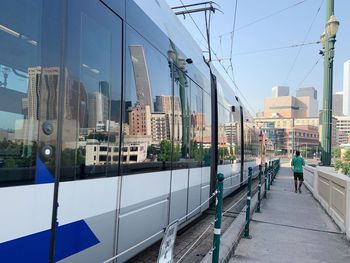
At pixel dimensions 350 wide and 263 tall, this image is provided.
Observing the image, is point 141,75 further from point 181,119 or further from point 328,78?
point 328,78

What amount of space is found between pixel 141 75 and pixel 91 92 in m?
1.32

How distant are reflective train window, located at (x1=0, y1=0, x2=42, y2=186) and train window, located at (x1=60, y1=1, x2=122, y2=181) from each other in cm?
35

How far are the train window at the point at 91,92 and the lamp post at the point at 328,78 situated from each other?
14232 mm

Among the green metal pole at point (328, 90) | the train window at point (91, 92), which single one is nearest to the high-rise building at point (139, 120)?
the train window at point (91, 92)

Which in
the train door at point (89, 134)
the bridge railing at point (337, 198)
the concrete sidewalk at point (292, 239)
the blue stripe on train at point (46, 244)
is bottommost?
the concrete sidewalk at point (292, 239)

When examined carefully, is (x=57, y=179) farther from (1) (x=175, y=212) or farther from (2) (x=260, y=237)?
(2) (x=260, y=237)

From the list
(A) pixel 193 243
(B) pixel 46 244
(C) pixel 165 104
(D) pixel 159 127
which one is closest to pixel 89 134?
(B) pixel 46 244

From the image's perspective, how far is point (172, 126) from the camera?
651cm

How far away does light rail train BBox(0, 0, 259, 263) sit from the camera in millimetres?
2920

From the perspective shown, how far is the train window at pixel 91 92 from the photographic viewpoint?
348cm

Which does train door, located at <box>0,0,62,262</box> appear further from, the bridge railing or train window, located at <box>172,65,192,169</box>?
the bridge railing

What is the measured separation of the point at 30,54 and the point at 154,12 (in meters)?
2.98

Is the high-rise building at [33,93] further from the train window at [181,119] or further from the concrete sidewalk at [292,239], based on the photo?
the concrete sidewalk at [292,239]

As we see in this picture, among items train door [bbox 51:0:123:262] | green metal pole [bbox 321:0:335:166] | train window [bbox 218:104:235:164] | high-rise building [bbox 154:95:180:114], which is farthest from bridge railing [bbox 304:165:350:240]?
train door [bbox 51:0:123:262]
